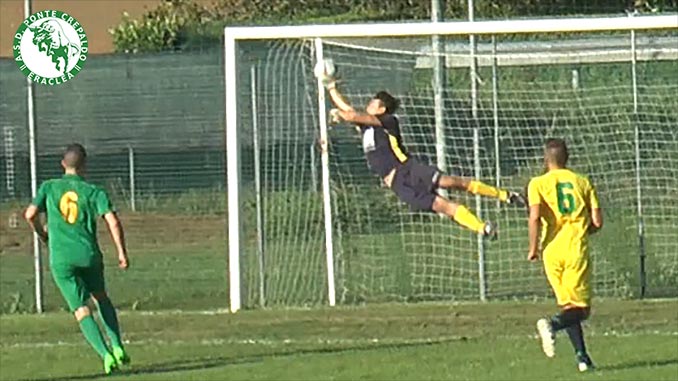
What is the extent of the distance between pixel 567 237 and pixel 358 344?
295 centimetres

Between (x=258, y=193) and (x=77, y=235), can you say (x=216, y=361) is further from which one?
(x=258, y=193)

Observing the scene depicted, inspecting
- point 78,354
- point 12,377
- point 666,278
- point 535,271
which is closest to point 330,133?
point 535,271

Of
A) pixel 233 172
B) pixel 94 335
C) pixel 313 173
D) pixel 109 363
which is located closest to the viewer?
pixel 109 363

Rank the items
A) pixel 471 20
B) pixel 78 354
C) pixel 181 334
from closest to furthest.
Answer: pixel 78 354, pixel 181 334, pixel 471 20

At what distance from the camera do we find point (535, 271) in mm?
20266

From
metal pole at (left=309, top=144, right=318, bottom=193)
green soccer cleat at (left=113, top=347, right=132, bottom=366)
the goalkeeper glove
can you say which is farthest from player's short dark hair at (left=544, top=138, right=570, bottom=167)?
metal pole at (left=309, top=144, right=318, bottom=193)

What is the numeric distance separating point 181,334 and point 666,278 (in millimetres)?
5922

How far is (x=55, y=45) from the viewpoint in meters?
23.3

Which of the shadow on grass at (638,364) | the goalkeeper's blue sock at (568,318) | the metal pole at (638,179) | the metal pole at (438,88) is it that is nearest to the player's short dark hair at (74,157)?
the goalkeeper's blue sock at (568,318)

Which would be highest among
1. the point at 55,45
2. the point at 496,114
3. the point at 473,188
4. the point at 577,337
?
the point at 55,45

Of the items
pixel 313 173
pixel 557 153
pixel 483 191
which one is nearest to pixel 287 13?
pixel 313 173

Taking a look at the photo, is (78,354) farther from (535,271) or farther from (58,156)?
(58,156)

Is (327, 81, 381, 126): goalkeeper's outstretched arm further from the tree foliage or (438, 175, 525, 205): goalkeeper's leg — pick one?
the tree foliage

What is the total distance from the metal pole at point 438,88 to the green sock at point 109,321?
5592 millimetres
